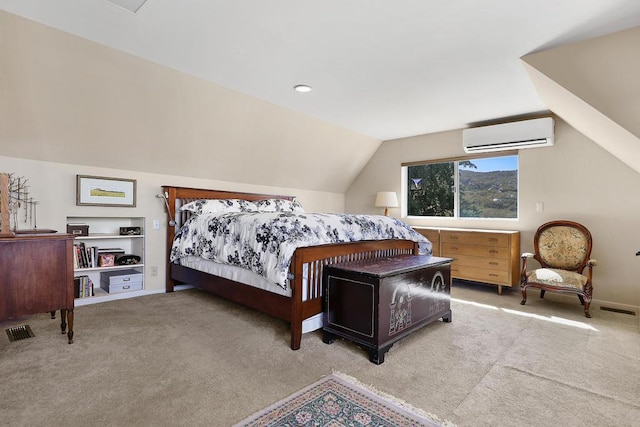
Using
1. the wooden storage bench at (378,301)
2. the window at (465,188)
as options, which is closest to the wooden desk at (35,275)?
the wooden storage bench at (378,301)

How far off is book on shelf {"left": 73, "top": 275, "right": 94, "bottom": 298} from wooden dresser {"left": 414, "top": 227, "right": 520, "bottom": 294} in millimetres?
4173

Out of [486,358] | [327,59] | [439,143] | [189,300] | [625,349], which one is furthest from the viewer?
[439,143]

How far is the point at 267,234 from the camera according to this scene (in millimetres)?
2609

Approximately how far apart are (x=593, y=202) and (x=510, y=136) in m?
1.18

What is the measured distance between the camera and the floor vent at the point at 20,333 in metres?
2.53

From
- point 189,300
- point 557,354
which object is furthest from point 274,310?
point 557,354

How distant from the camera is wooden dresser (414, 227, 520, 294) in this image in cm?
411

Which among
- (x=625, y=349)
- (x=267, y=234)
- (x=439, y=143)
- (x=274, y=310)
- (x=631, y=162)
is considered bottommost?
(x=625, y=349)

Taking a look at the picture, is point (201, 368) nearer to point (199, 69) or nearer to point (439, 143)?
Answer: point (199, 69)

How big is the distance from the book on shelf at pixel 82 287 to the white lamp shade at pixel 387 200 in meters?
4.02

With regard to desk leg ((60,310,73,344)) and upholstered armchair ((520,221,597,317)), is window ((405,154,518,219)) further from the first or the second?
desk leg ((60,310,73,344))

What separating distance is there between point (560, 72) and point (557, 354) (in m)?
2.10

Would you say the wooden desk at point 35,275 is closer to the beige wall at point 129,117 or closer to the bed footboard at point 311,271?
the beige wall at point 129,117

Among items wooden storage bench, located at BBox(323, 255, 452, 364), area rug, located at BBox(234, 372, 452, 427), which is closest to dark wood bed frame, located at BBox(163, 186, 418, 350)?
wooden storage bench, located at BBox(323, 255, 452, 364)
